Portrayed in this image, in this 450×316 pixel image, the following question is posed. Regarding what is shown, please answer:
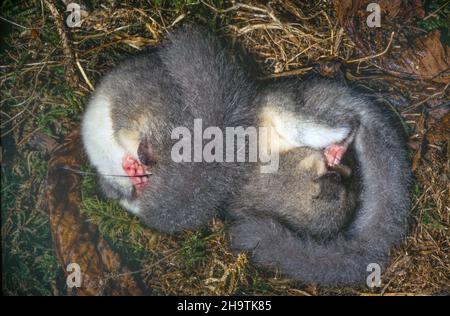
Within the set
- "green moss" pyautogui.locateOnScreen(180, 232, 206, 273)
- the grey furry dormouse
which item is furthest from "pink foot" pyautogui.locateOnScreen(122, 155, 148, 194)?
"green moss" pyautogui.locateOnScreen(180, 232, 206, 273)

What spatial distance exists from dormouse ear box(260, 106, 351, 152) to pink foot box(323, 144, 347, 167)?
0.04m

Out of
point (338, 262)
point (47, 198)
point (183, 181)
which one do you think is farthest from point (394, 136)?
point (47, 198)

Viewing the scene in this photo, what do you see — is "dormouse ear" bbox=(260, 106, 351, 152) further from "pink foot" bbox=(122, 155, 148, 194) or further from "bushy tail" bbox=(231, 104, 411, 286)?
"pink foot" bbox=(122, 155, 148, 194)

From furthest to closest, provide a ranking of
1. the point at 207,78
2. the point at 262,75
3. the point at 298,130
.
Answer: the point at 262,75, the point at 298,130, the point at 207,78

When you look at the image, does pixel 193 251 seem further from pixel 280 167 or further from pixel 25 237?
pixel 25 237

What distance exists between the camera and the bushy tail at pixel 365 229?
2.68 meters

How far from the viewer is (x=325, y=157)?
2.76 metres

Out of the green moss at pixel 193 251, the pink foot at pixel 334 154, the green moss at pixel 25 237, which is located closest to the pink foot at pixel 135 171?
the green moss at pixel 193 251

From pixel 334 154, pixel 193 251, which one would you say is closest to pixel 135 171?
pixel 193 251

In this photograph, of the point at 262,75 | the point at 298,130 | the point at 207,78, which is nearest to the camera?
the point at 207,78

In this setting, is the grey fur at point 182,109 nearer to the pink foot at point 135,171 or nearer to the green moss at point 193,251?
the pink foot at point 135,171

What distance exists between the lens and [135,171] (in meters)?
2.76

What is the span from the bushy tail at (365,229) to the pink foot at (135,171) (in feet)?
2.43

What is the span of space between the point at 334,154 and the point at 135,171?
4.33 ft
